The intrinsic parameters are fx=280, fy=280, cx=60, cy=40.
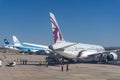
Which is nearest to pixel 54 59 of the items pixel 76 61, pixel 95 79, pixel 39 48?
pixel 76 61

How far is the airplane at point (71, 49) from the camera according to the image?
199 feet

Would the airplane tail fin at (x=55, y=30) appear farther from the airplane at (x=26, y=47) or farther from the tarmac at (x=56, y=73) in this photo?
the airplane at (x=26, y=47)

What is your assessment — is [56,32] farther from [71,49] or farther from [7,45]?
[7,45]

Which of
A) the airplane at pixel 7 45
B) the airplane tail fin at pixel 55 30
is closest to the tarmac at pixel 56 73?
the airplane tail fin at pixel 55 30

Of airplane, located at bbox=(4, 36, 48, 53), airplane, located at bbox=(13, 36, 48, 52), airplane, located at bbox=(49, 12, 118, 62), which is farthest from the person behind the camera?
airplane, located at bbox=(4, 36, 48, 53)

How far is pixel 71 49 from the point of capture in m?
65.2

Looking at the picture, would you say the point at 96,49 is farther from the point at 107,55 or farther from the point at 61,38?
the point at 61,38

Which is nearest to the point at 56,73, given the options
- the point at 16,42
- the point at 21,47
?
the point at 21,47

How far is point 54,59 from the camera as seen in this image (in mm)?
74000

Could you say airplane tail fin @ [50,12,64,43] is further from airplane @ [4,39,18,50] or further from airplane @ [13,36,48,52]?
airplane @ [4,39,18,50]

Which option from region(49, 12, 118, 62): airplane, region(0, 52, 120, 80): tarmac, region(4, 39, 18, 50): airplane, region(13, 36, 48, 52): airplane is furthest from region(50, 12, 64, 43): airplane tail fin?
region(4, 39, 18, 50): airplane

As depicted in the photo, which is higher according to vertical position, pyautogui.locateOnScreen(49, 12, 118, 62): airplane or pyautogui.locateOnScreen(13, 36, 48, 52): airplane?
pyautogui.locateOnScreen(13, 36, 48, 52): airplane

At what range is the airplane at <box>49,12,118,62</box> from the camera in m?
60.6

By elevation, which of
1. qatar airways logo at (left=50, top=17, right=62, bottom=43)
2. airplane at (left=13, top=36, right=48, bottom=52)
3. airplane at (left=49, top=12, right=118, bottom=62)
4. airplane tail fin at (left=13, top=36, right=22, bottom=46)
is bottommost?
airplane at (left=49, top=12, right=118, bottom=62)
